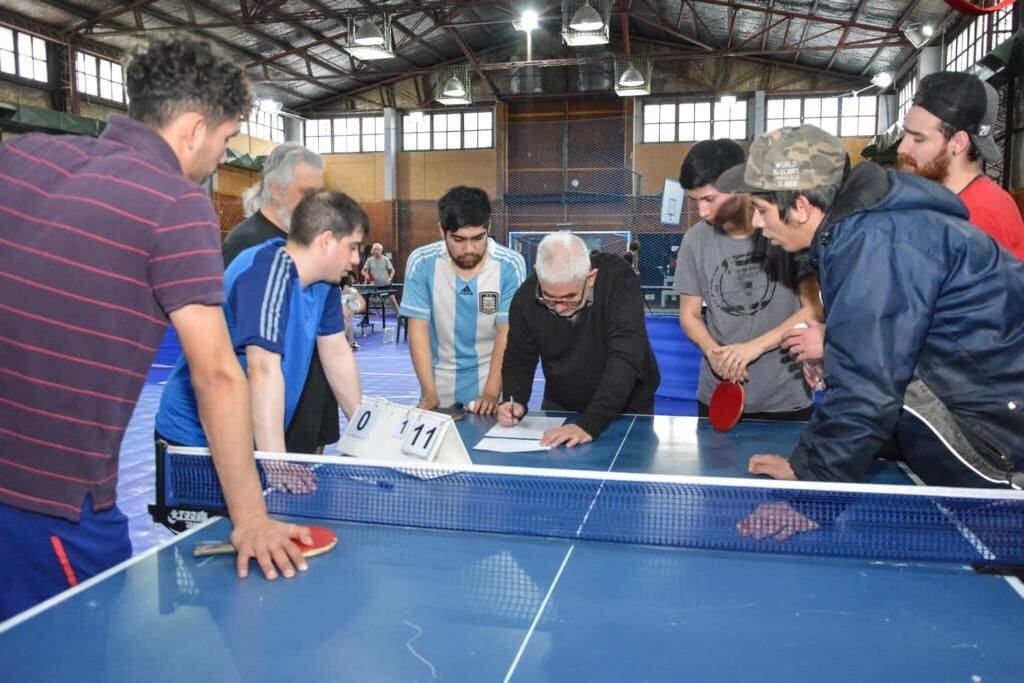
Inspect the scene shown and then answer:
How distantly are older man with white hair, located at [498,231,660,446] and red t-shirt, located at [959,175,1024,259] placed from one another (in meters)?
1.39

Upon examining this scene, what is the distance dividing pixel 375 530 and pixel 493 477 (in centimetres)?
35

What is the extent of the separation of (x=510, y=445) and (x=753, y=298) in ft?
4.55

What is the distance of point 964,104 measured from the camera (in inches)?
110

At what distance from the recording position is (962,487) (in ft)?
6.82

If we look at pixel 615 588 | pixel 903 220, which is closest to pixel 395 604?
pixel 615 588

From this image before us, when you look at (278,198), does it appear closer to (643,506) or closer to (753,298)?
(753,298)

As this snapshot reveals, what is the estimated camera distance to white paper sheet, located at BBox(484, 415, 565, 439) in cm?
330

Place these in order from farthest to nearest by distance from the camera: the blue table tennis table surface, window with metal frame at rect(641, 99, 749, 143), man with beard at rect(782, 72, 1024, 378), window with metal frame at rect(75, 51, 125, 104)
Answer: window with metal frame at rect(641, 99, 749, 143), window with metal frame at rect(75, 51, 125, 104), man with beard at rect(782, 72, 1024, 378), the blue table tennis table surface

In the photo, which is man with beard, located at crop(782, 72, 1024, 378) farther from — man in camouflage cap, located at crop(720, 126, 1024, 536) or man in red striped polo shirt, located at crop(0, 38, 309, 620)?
man in red striped polo shirt, located at crop(0, 38, 309, 620)

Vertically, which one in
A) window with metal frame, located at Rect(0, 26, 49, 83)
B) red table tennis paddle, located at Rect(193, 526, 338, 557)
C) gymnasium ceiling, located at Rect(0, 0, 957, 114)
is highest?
gymnasium ceiling, located at Rect(0, 0, 957, 114)

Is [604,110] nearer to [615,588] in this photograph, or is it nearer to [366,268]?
[366,268]

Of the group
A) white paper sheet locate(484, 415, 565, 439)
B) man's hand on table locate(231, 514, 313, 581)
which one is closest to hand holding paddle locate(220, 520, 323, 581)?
man's hand on table locate(231, 514, 313, 581)

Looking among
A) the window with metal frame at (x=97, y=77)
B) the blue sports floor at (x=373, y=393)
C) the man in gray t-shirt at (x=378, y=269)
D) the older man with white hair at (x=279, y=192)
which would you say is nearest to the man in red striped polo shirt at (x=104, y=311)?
the blue sports floor at (x=373, y=393)

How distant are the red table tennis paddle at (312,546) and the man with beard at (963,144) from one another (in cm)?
236
